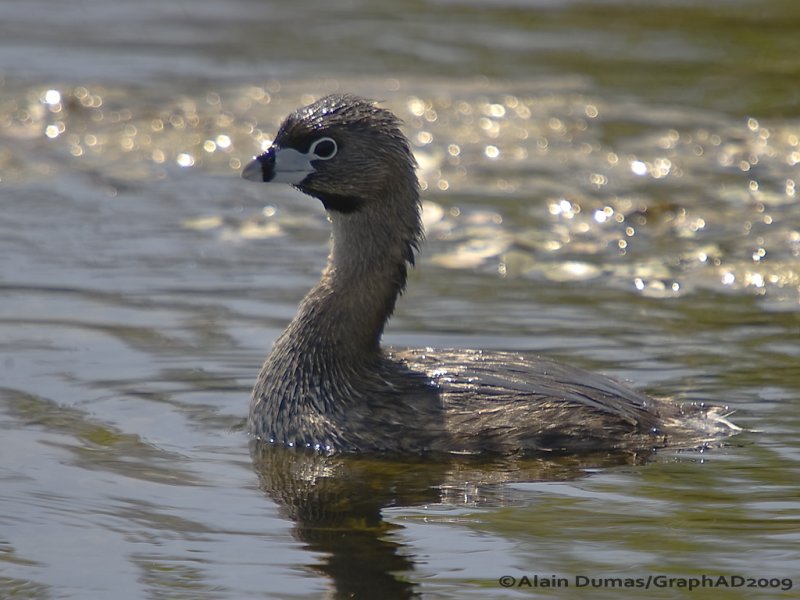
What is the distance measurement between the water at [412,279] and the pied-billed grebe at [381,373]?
180mm

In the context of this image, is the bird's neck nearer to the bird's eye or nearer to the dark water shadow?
the bird's eye

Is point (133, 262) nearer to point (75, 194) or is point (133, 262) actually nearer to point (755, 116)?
point (75, 194)

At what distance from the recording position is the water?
20.9 feet

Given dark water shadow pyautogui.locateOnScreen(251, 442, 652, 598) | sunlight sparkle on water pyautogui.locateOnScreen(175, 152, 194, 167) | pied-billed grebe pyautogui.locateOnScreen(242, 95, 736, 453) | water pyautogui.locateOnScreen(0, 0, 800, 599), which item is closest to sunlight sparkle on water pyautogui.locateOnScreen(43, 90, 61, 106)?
water pyautogui.locateOnScreen(0, 0, 800, 599)

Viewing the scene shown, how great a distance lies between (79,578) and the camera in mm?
A: 6004

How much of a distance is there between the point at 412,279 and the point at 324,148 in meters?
2.66

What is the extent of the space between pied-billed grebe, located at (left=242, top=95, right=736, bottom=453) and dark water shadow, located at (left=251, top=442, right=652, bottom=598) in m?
0.12

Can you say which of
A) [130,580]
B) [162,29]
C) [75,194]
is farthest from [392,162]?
[162,29]

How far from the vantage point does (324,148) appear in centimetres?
791

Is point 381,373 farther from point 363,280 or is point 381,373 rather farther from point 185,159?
point 185,159

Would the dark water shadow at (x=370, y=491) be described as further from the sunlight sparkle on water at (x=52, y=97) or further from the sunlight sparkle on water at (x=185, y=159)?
the sunlight sparkle on water at (x=52, y=97)

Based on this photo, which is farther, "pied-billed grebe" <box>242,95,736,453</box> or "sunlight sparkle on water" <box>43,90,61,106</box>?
"sunlight sparkle on water" <box>43,90,61,106</box>

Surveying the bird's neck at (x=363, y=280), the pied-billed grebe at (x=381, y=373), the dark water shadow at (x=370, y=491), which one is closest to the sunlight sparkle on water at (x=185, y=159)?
the pied-billed grebe at (x=381, y=373)

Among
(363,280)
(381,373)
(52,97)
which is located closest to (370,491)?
(381,373)
